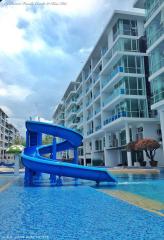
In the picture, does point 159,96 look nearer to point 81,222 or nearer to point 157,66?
point 157,66

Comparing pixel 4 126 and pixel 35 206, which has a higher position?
pixel 4 126

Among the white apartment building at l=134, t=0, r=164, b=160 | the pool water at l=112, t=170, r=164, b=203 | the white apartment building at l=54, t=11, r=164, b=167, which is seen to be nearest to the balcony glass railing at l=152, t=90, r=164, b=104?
the white apartment building at l=134, t=0, r=164, b=160

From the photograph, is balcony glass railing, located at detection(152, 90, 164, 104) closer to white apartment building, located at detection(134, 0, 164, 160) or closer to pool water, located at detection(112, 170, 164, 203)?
white apartment building, located at detection(134, 0, 164, 160)

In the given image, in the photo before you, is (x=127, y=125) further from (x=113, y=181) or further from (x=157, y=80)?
(x=113, y=181)

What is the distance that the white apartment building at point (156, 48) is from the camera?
2631 cm

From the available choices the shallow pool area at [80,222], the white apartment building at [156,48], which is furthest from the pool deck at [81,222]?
the white apartment building at [156,48]

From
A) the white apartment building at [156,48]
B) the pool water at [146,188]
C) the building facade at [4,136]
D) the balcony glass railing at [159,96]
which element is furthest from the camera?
the building facade at [4,136]

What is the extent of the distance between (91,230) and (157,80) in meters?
24.6

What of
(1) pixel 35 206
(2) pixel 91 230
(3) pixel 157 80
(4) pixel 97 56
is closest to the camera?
(2) pixel 91 230

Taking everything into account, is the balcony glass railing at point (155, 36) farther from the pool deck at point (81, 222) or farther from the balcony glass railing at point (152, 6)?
the pool deck at point (81, 222)

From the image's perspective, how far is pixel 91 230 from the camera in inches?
189

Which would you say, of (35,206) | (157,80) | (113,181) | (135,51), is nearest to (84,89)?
(135,51)

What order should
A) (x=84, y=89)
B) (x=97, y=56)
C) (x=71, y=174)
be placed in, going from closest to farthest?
(x=71, y=174) < (x=97, y=56) < (x=84, y=89)

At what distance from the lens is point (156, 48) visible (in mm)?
27609
